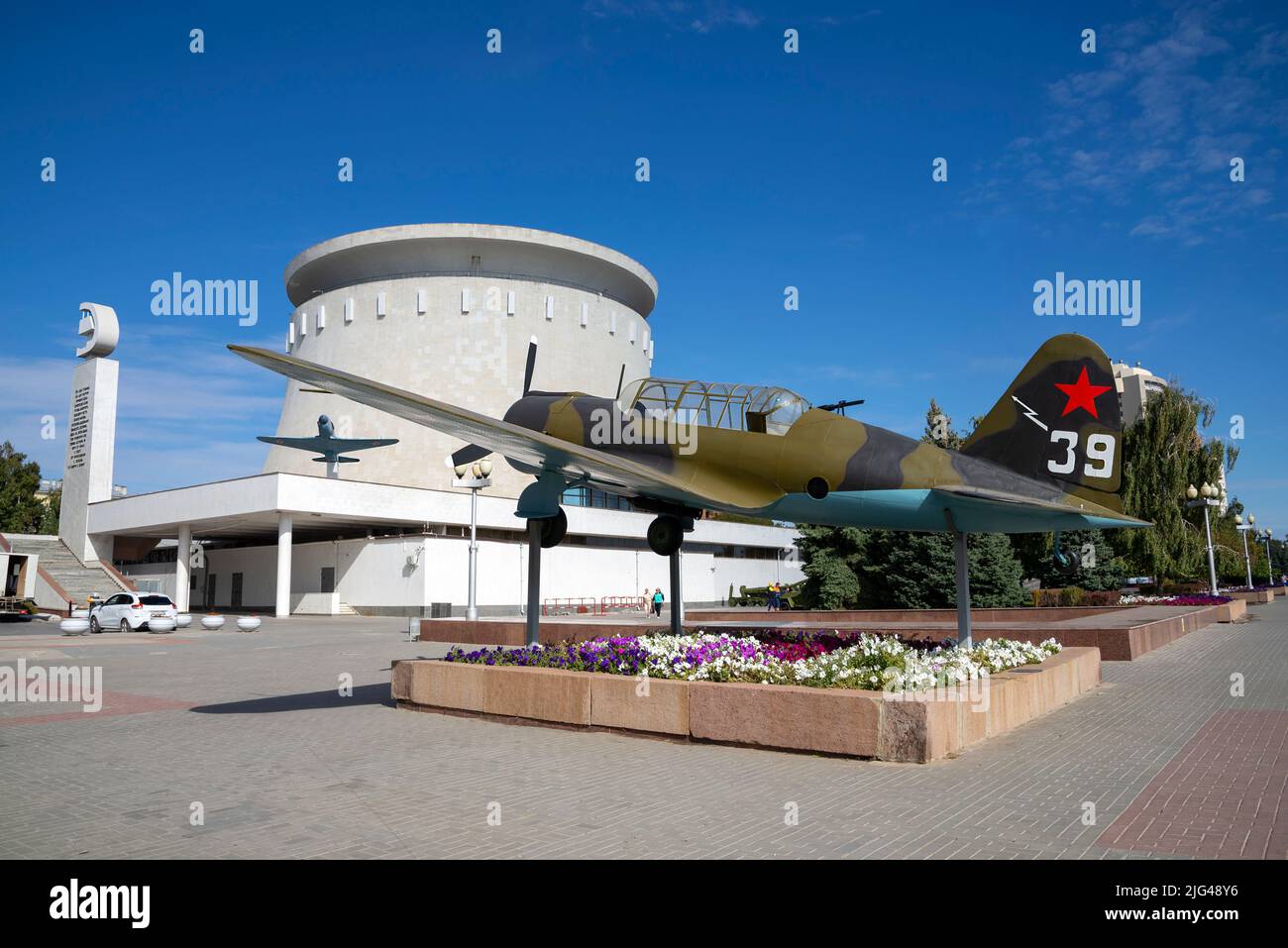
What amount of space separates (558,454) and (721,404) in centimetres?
221

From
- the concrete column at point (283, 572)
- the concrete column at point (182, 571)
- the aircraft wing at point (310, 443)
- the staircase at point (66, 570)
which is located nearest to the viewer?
the aircraft wing at point (310, 443)

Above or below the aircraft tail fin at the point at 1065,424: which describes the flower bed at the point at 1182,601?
below

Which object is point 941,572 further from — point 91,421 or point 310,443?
point 91,421

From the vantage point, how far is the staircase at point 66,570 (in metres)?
52.1

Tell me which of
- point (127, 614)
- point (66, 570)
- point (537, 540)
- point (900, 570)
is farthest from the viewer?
point (66, 570)

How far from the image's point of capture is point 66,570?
181 feet

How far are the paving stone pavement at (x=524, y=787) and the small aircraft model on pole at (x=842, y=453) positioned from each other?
8.71ft

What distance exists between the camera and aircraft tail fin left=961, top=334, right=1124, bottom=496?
948 cm

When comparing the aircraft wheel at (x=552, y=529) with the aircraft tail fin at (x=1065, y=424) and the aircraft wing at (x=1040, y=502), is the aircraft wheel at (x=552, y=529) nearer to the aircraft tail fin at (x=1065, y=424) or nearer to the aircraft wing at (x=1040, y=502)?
the aircraft wing at (x=1040, y=502)

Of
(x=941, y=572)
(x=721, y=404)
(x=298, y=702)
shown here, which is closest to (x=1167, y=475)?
(x=941, y=572)

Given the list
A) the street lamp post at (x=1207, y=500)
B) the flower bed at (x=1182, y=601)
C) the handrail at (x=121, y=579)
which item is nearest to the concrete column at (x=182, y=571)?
the handrail at (x=121, y=579)

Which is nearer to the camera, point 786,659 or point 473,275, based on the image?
point 786,659

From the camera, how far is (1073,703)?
11930mm
